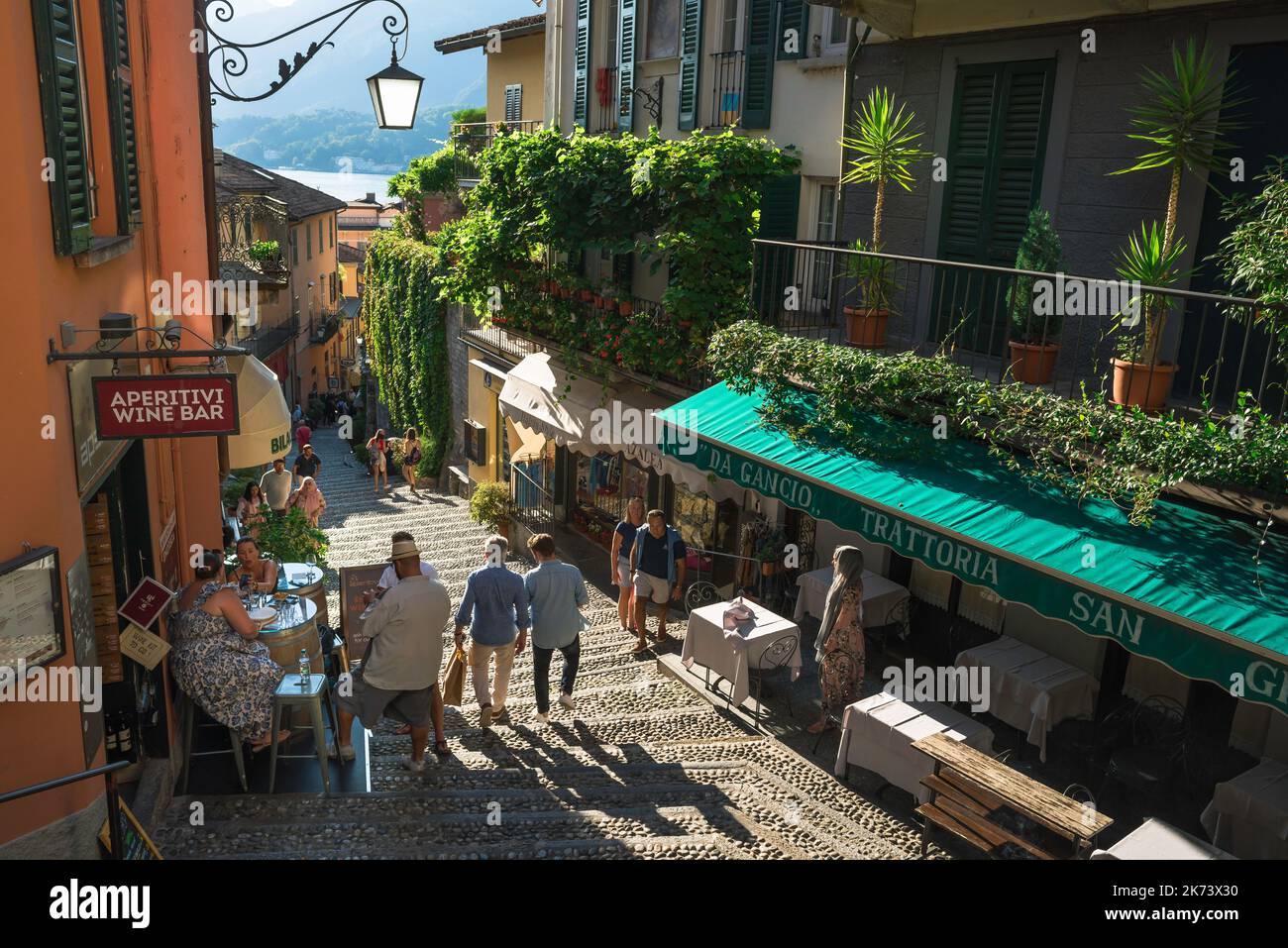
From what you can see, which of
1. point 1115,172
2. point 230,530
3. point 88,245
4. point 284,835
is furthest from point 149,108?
Answer: point 1115,172

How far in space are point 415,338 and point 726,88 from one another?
13838mm

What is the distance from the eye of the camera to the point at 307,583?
9539 millimetres

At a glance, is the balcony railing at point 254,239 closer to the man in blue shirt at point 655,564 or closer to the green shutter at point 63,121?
the man in blue shirt at point 655,564

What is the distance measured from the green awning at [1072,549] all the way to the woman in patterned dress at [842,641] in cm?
38

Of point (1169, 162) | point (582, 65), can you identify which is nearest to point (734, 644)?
point (1169, 162)

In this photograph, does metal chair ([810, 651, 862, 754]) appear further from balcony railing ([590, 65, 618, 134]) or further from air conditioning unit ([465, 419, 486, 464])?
air conditioning unit ([465, 419, 486, 464])

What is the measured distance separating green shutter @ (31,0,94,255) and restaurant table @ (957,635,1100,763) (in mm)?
Result: 8078

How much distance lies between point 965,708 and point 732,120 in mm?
8749

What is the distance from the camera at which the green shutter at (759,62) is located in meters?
13.7

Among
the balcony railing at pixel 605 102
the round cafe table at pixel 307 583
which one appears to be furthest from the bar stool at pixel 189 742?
the balcony railing at pixel 605 102

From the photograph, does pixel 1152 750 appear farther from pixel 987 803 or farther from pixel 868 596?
Answer: pixel 868 596

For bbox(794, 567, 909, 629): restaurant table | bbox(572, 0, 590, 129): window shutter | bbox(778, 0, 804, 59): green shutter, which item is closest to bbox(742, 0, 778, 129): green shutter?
bbox(778, 0, 804, 59): green shutter

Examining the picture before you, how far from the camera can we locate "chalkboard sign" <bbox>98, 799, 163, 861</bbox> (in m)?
5.52

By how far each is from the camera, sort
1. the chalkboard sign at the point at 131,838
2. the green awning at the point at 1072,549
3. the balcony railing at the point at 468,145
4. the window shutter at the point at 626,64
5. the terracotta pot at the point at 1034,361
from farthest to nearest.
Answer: the balcony railing at the point at 468,145 → the window shutter at the point at 626,64 → the terracotta pot at the point at 1034,361 → the green awning at the point at 1072,549 → the chalkboard sign at the point at 131,838
